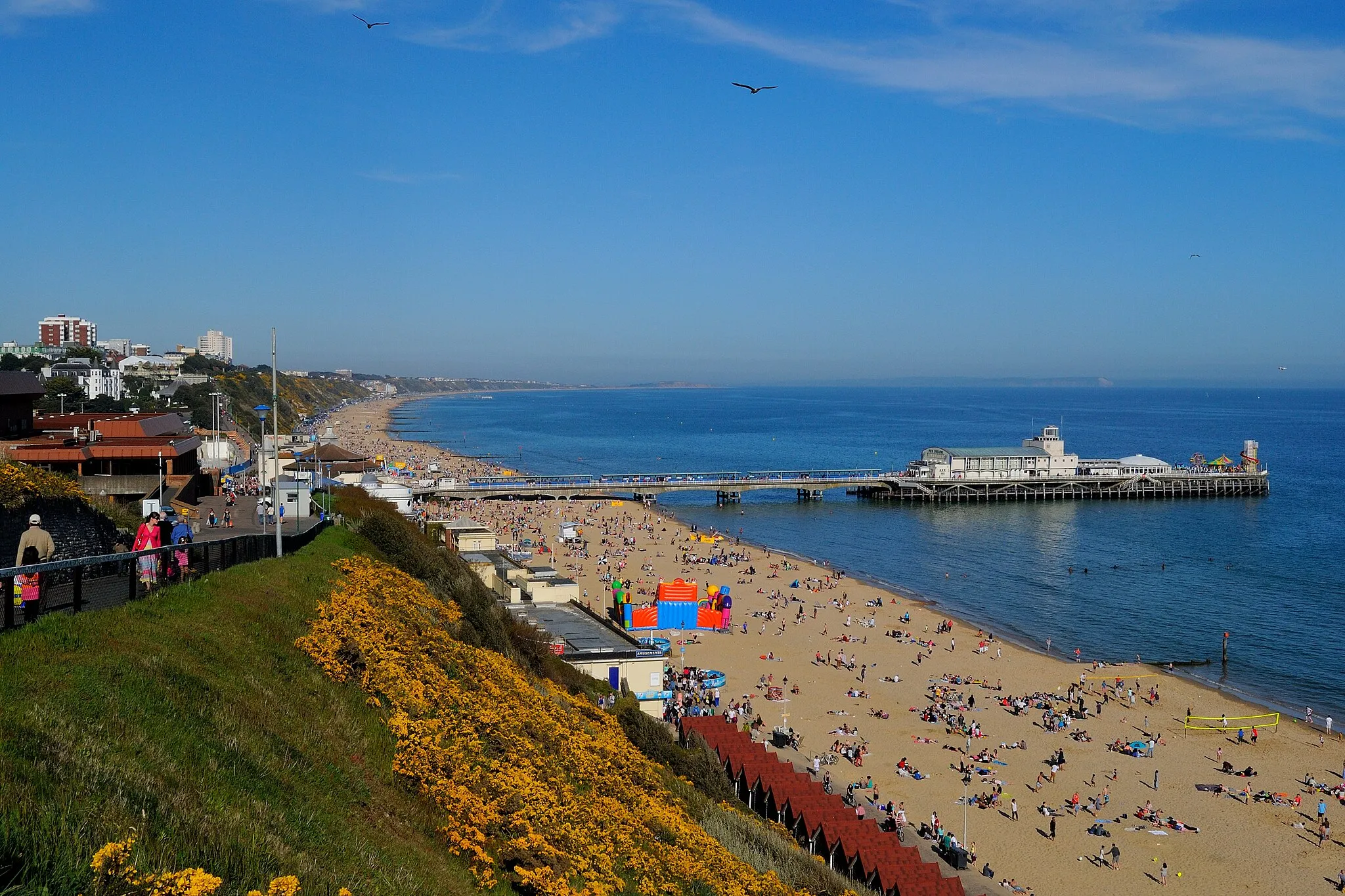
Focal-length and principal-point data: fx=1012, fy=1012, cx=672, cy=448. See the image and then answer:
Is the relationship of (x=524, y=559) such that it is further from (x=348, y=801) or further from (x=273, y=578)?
(x=348, y=801)

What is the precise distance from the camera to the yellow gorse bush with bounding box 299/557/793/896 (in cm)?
950

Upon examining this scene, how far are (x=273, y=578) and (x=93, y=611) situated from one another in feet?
15.3

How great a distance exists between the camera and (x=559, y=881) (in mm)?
8875

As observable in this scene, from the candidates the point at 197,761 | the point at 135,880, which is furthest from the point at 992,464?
the point at 135,880

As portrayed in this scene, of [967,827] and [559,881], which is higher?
[559,881]

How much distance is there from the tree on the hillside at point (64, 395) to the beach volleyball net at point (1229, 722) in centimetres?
5533

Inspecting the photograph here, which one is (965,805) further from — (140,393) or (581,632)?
(140,393)

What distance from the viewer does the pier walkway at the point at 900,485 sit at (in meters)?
76.9

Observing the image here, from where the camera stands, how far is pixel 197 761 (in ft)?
24.5

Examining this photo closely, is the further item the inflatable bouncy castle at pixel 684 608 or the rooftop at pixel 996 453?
the rooftop at pixel 996 453

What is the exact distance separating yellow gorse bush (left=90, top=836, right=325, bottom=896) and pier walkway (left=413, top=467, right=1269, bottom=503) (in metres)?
69.2

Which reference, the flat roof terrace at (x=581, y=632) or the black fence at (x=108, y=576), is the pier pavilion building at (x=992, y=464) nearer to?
the flat roof terrace at (x=581, y=632)

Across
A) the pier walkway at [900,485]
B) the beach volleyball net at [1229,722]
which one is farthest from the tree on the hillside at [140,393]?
the beach volleyball net at [1229,722]

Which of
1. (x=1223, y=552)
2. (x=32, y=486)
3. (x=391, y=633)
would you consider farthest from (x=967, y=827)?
(x=1223, y=552)
